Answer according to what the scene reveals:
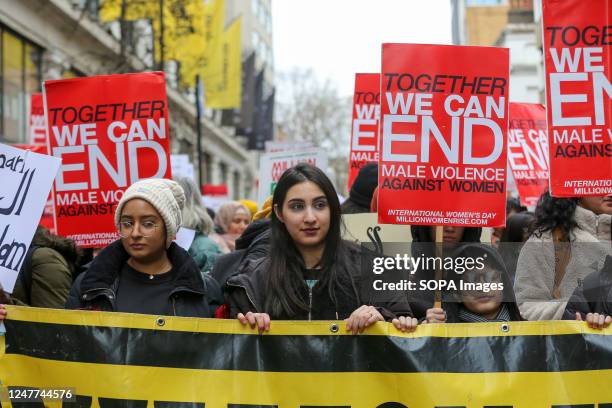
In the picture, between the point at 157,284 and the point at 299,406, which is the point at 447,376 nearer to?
the point at 299,406

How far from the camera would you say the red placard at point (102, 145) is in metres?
5.51

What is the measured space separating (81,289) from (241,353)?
2.65 feet

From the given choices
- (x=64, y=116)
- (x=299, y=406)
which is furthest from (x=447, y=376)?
(x=64, y=116)

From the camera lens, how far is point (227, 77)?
2380 centimetres

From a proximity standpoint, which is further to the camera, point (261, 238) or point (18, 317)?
point (261, 238)

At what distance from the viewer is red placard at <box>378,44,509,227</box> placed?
14.6 ft

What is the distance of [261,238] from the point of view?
190 inches

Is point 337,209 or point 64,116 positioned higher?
point 64,116

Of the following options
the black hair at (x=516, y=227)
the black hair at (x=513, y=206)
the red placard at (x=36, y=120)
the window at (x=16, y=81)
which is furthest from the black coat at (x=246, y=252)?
the window at (x=16, y=81)

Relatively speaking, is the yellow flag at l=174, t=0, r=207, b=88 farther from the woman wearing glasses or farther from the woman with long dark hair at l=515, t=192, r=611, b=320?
the woman with long dark hair at l=515, t=192, r=611, b=320

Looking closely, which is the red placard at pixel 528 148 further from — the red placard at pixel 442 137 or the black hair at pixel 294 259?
the black hair at pixel 294 259

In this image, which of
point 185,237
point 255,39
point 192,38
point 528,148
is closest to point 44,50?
point 192,38

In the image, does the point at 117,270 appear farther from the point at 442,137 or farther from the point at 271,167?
the point at 271,167

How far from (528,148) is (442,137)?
454 centimetres
